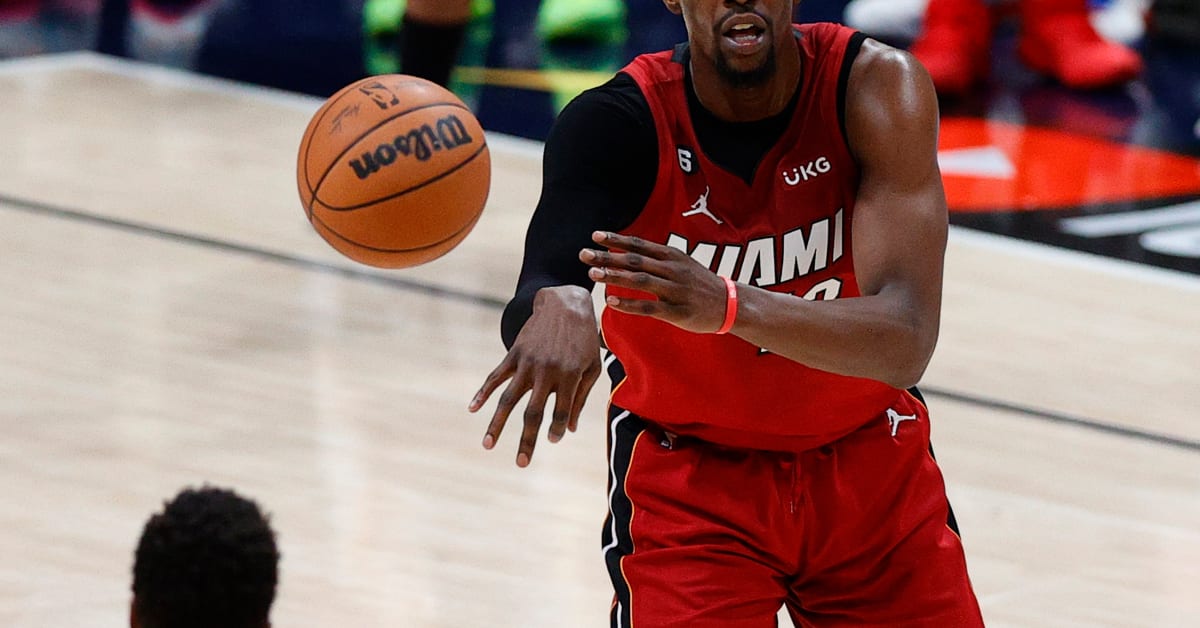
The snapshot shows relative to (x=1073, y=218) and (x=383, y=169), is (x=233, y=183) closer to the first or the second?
(x=1073, y=218)

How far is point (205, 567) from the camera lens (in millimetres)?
2377

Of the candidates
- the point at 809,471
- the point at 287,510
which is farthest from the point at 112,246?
the point at 809,471

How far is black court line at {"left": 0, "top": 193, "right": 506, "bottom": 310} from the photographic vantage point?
6789 mm

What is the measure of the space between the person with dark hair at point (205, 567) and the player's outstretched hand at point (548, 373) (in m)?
0.41

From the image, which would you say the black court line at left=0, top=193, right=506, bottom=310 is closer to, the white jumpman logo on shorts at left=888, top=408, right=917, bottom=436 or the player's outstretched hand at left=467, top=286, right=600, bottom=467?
the white jumpman logo on shorts at left=888, top=408, right=917, bottom=436

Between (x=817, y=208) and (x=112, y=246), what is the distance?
14.5 feet

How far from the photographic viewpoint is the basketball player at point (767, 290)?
3.11m

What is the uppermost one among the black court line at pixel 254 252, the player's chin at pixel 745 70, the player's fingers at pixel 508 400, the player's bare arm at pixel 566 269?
the player's chin at pixel 745 70

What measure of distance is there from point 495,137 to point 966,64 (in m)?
2.46

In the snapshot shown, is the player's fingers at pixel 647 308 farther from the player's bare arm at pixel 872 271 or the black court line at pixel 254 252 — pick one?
the black court line at pixel 254 252

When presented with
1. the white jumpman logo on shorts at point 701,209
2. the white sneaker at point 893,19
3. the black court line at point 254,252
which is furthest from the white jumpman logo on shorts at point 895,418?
the white sneaker at point 893,19

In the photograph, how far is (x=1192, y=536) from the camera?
508 cm

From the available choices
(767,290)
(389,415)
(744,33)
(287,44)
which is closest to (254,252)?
(389,415)
